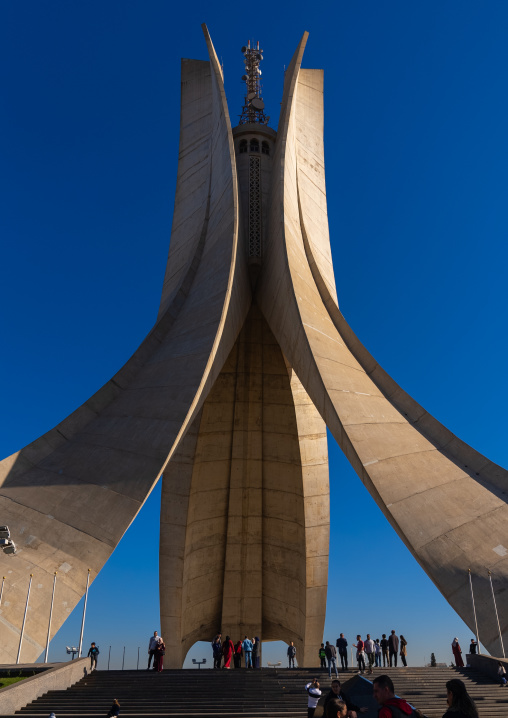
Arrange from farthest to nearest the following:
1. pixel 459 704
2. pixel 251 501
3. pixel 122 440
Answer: pixel 251 501, pixel 122 440, pixel 459 704

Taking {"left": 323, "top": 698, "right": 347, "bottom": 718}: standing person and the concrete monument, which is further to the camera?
the concrete monument

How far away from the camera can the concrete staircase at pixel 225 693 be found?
5176mm

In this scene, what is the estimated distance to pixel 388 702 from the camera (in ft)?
5.72

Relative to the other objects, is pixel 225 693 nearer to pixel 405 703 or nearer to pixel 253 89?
pixel 405 703

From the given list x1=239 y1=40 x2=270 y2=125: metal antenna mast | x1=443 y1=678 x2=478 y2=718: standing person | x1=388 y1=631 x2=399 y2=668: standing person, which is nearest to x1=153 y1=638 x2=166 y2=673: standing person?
x1=388 y1=631 x2=399 y2=668: standing person

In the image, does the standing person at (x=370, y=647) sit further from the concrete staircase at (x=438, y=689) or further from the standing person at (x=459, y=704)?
the standing person at (x=459, y=704)

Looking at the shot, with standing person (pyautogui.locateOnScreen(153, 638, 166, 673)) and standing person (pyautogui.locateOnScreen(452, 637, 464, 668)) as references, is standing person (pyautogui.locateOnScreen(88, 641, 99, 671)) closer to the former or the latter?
standing person (pyautogui.locateOnScreen(153, 638, 166, 673))

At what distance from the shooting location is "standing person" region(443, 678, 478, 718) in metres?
1.67

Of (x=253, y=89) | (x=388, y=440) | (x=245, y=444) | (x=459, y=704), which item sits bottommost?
(x=459, y=704)

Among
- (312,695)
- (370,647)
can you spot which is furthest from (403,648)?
(312,695)

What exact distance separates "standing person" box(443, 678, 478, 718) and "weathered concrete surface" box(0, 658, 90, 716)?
4.38 metres

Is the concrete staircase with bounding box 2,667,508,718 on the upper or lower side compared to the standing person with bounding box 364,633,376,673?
lower

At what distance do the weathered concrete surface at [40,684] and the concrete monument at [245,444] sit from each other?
511 millimetres

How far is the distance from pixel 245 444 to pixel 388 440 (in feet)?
23.2
